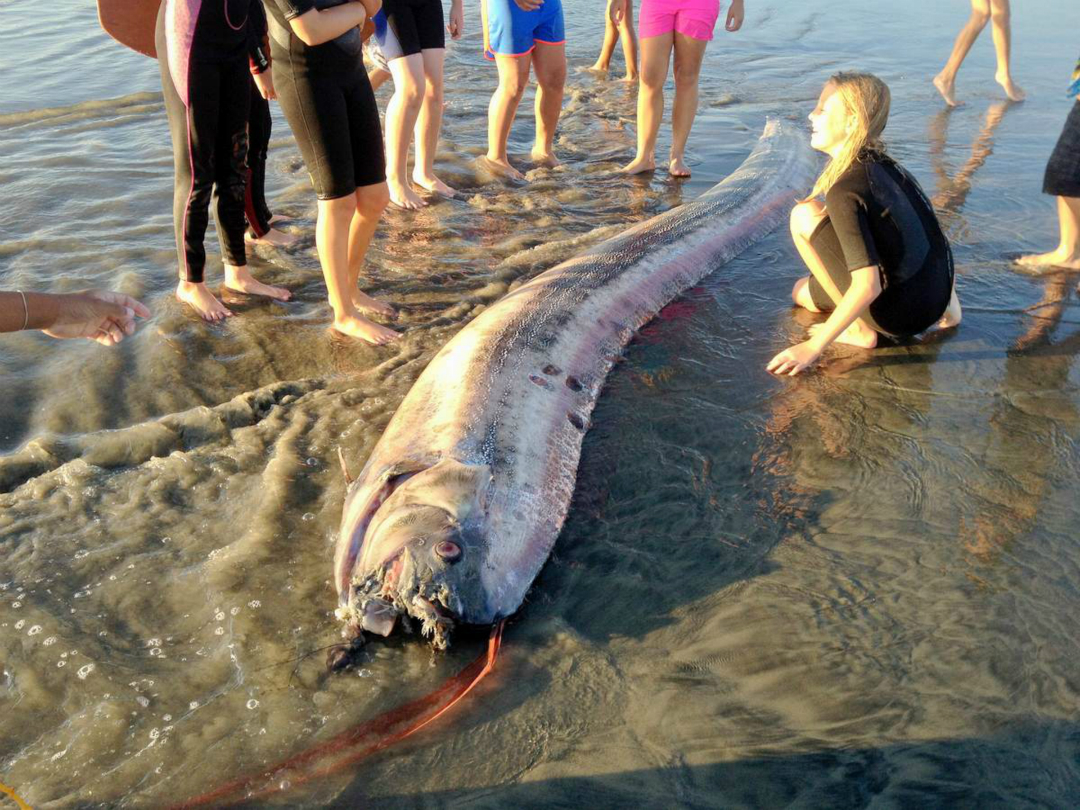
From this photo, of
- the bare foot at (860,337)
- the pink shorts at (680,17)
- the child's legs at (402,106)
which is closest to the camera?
the bare foot at (860,337)

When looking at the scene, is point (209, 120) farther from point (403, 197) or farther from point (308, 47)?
point (403, 197)

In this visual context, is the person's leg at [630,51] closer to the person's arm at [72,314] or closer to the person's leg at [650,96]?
the person's leg at [650,96]

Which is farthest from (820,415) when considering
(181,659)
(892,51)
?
(892,51)

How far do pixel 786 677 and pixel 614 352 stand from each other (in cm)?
220

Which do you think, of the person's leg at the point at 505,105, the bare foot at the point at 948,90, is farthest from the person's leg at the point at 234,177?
the bare foot at the point at 948,90

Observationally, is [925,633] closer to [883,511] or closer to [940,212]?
[883,511]

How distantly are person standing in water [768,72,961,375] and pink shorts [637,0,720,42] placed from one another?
2834 millimetres

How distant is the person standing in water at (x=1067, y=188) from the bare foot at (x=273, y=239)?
4852 mm

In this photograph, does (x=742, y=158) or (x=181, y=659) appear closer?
(x=181, y=659)

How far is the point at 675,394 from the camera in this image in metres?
4.36

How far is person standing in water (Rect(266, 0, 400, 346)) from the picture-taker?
405 centimetres

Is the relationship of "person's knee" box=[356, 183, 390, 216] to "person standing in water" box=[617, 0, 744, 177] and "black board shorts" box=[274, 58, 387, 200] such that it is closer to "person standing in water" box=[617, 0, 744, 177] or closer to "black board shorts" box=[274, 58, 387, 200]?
"black board shorts" box=[274, 58, 387, 200]

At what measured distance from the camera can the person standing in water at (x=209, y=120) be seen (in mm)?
4328

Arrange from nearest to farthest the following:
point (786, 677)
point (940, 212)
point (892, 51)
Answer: point (786, 677) < point (940, 212) < point (892, 51)
